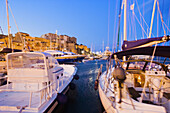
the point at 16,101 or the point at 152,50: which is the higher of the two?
the point at 152,50

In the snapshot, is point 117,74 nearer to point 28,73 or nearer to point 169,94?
point 169,94

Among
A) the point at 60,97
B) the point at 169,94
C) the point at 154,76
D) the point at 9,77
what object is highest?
the point at 154,76

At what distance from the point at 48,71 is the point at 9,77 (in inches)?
74.7

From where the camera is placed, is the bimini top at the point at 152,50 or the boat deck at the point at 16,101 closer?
the boat deck at the point at 16,101

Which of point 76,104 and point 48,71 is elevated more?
point 48,71

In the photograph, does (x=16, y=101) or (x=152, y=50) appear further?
(x=152, y=50)

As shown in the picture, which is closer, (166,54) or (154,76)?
(154,76)

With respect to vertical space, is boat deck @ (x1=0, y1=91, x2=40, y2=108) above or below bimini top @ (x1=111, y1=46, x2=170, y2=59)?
below

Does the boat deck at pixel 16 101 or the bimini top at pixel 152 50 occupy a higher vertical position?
the bimini top at pixel 152 50

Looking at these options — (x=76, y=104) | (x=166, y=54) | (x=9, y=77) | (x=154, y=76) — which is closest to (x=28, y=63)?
(x=9, y=77)

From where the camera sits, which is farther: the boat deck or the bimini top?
the bimini top

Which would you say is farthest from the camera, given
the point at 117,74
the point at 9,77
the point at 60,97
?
the point at 9,77

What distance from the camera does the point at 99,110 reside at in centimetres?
529

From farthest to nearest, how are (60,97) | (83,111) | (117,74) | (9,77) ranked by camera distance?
1. (83,111)
2. (9,77)
3. (60,97)
4. (117,74)
